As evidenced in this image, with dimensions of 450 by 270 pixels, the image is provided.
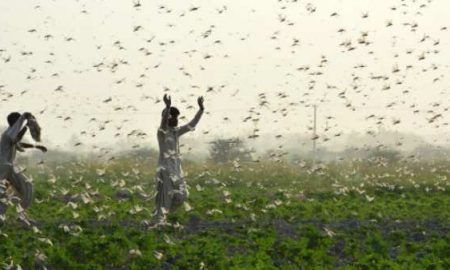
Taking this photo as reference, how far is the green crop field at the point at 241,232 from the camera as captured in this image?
42.6ft

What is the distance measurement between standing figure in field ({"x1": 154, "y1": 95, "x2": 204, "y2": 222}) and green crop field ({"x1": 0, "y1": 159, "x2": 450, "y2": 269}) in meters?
0.33

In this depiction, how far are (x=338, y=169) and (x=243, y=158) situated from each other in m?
19.4

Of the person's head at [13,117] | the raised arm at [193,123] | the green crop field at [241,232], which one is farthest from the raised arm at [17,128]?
the raised arm at [193,123]

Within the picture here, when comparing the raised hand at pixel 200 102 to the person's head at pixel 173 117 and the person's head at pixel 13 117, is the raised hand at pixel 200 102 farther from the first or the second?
the person's head at pixel 13 117

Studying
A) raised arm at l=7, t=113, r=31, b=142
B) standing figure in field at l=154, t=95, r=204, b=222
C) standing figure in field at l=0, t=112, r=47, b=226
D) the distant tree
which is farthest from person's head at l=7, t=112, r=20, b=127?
the distant tree

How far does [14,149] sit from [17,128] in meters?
0.57

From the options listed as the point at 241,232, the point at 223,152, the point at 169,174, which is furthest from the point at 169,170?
the point at 223,152

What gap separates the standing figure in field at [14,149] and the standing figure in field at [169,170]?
2.47m

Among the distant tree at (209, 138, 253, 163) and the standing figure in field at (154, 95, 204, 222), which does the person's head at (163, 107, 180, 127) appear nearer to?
the standing figure in field at (154, 95, 204, 222)

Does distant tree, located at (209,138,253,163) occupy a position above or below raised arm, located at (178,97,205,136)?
below

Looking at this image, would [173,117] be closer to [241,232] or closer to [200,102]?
[200,102]

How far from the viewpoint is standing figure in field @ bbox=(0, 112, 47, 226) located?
16.1 meters

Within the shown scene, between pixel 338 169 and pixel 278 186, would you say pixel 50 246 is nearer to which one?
pixel 278 186

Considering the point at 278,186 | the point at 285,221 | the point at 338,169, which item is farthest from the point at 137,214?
the point at 338,169
